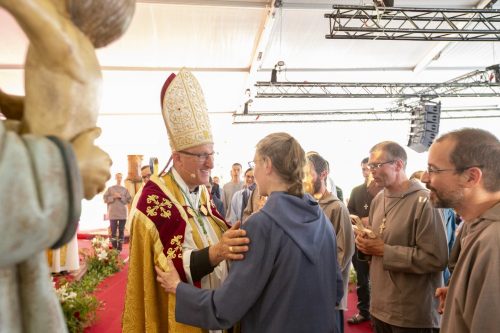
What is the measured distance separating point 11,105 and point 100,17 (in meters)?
0.27

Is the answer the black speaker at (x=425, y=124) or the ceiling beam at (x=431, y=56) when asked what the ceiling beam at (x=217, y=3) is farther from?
the ceiling beam at (x=431, y=56)

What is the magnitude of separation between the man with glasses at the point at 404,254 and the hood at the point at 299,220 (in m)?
0.98

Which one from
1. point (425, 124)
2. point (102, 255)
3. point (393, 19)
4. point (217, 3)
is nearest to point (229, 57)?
point (217, 3)

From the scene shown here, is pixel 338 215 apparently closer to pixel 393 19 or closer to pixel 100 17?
pixel 100 17

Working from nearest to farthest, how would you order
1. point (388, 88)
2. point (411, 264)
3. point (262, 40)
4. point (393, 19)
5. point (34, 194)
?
point (34, 194) < point (411, 264) < point (393, 19) < point (262, 40) < point (388, 88)

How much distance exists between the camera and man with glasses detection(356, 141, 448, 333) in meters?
2.26

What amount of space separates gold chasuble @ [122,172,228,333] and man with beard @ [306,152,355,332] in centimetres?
160

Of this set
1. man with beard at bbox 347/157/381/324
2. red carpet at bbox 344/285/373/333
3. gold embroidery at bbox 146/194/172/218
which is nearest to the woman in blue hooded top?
gold embroidery at bbox 146/194/172/218

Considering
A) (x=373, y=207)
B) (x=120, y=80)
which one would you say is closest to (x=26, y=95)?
(x=373, y=207)

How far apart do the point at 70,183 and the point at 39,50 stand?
24cm

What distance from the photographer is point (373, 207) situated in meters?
2.87

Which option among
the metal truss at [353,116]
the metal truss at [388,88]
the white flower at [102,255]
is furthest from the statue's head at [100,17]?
the metal truss at [353,116]

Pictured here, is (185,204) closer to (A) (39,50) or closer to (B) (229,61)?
(A) (39,50)

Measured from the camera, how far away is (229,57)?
28.4 ft
